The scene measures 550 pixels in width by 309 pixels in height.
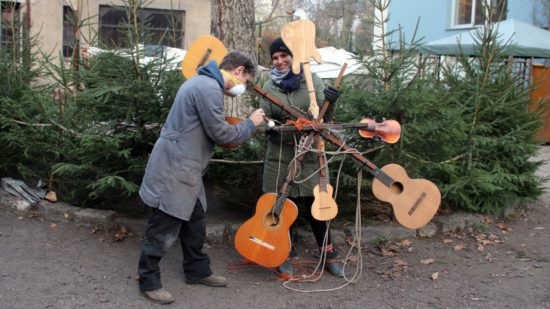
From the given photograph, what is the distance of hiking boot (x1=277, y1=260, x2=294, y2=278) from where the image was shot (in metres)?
4.45

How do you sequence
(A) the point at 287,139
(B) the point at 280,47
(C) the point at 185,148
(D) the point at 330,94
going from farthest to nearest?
(A) the point at 287,139 → (B) the point at 280,47 → (D) the point at 330,94 → (C) the point at 185,148

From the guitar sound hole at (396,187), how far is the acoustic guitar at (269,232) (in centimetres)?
70

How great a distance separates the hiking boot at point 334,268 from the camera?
451 cm

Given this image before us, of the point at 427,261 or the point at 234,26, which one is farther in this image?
the point at 234,26

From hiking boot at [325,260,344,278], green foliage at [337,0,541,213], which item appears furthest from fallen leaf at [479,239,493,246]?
hiking boot at [325,260,344,278]

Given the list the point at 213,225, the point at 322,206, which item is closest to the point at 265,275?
the point at 322,206

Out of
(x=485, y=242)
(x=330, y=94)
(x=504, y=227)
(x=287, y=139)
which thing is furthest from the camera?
(x=504, y=227)

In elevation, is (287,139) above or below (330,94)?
below

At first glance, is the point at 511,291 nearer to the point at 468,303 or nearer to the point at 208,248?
the point at 468,303

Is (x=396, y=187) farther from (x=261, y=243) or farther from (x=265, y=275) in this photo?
(x=265, y=275)

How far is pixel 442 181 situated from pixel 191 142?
3087mm

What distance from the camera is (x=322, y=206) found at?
13.3 ft

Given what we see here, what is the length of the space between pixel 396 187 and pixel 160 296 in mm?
1812

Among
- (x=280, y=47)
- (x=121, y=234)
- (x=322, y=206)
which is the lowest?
(x=121, y=234)
